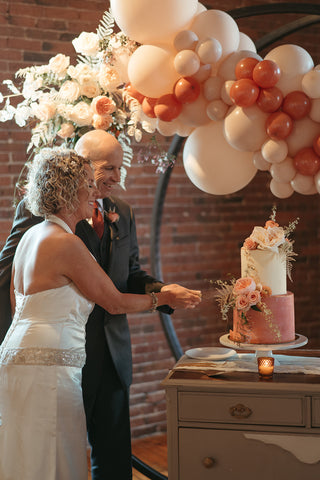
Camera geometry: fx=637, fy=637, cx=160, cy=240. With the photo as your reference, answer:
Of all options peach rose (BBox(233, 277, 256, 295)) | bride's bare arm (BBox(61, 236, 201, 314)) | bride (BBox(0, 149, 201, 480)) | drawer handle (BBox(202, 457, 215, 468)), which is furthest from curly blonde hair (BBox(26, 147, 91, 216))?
drawer handle (BBox(202, 457, 215, 468))

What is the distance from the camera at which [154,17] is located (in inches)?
97.4

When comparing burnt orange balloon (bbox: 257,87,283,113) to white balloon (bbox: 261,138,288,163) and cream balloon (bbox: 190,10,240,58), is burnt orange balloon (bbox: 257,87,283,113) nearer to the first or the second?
white balloon (bbox: 261,138,288,163)

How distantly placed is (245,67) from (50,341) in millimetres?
1231

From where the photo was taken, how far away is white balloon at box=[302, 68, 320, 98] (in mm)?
2314

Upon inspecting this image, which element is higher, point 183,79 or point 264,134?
point 183,79

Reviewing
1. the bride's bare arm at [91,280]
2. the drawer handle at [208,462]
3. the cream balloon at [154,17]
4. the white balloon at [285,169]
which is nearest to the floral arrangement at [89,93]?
the cream balloon at [154,17]

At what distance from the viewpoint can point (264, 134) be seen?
2420 mm

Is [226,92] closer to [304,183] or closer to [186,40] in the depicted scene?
[186,40]

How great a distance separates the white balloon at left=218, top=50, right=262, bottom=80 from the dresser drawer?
1221 mm

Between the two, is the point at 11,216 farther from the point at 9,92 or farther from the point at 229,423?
the point at 229,423

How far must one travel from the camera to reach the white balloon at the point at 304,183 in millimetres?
2445

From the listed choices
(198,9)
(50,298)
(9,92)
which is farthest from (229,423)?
(9,92)

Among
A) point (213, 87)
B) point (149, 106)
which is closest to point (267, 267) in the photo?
point (213, 87)

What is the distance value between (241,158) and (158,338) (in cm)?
208
